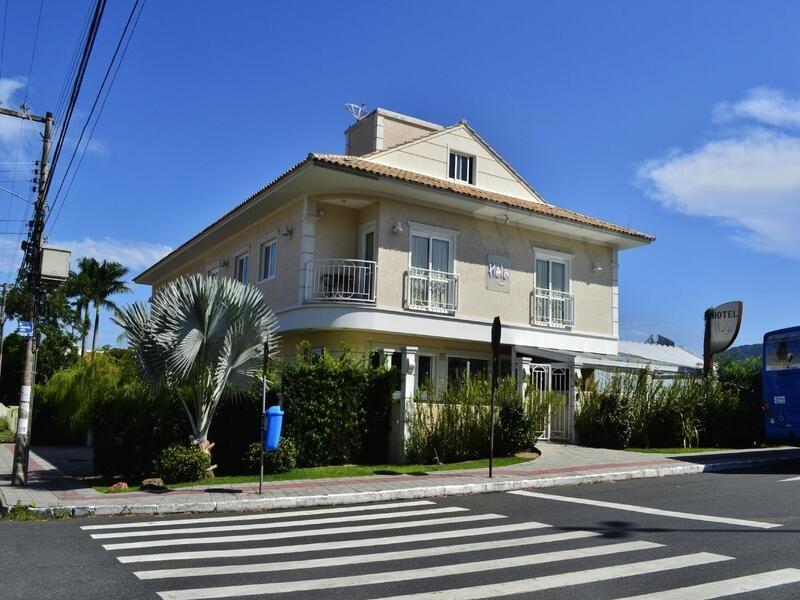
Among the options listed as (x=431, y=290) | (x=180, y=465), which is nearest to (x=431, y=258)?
(x=431, y=290)

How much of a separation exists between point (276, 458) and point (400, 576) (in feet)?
26.4

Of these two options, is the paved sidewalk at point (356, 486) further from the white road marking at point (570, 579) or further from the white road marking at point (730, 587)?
the white road marking at point (730, 587)

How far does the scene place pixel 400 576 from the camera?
266 inches

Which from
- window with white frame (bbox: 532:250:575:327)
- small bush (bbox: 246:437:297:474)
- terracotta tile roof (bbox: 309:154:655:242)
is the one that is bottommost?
small bush (bbox: 246:437:297:474)

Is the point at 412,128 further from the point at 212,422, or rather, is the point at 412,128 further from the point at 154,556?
the point at 154,556

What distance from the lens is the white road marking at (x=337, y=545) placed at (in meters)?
7.75

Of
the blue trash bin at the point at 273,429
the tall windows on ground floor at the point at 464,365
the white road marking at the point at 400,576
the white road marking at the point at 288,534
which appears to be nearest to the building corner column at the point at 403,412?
the blue trash bin at the point at 273,429

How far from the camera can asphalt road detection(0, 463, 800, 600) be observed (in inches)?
250

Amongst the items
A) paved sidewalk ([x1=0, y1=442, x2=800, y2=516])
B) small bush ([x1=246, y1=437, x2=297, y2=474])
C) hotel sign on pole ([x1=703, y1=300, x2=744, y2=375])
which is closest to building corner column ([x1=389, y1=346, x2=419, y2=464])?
paved sidewalk ([x1=0, y1=442, x2=800, y2=516])

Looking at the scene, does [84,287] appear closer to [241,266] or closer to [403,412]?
[241,266]

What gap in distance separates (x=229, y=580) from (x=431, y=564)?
195 cm

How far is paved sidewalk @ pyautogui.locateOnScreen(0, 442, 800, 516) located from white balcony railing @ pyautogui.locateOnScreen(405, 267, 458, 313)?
218 inches

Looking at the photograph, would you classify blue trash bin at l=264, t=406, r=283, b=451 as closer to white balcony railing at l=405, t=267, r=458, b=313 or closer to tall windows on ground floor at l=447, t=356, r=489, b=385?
white balcony railing at l=405, t=267, r=458, b=313

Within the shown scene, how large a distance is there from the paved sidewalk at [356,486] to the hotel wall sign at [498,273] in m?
6.40
